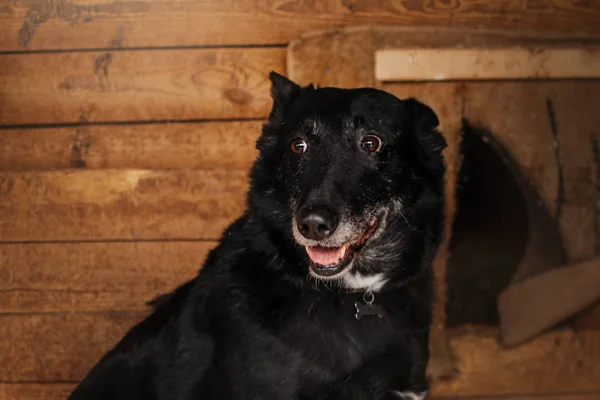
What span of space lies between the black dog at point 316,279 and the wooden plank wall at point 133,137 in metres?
0.71

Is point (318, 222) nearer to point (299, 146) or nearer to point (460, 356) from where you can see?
point (299, 146)

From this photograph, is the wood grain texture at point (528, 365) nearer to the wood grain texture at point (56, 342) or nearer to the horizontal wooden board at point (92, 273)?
the horizontal wooden board at point (92, 273)

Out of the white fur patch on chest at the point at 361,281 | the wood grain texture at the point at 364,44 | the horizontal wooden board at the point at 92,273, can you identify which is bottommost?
the horizontal wooden board at the point at 92,273

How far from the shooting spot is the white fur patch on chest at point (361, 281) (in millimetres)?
2500

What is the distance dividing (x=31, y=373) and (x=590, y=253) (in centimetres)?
264

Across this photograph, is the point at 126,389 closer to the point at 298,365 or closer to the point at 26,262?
the point at 298,365

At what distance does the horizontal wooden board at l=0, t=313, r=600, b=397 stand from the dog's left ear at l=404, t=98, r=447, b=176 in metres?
1.06

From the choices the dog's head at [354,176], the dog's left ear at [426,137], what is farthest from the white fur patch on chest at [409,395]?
the dog's left ear at [426,137]

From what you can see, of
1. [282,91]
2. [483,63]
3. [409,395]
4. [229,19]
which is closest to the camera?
[409,395]

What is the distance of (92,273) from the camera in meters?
3.37

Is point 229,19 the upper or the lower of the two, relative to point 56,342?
upper

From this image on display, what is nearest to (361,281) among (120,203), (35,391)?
(120,203)

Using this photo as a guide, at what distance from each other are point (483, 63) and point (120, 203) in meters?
1.75

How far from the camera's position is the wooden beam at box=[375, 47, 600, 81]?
312cm
